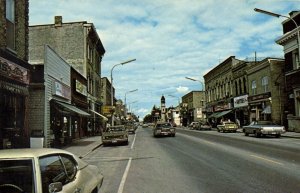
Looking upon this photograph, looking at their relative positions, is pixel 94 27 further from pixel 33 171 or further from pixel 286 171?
pixel 33 171

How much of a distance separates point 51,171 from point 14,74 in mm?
14762

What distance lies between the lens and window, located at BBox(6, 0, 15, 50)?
18.8m

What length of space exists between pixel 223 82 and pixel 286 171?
58.5 meters

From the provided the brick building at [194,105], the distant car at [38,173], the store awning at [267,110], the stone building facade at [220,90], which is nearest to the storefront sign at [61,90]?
the distant car at [38,173]

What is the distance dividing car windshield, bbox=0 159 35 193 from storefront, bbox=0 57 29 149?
13.1 m

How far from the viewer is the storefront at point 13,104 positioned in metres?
17.7

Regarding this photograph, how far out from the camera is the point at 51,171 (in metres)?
5.09

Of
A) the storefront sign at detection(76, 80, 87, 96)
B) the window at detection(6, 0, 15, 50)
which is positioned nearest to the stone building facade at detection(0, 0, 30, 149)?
the window at detection(6, 0, 15, 50)

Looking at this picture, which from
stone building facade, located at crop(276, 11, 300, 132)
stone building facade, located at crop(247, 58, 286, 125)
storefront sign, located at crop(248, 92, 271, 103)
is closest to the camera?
stone building facade, located at crop(276, 11, 300, 132)

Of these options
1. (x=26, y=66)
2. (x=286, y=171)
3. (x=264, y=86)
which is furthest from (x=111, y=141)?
(x=264, y=86)

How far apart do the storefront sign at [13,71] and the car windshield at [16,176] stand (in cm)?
1314

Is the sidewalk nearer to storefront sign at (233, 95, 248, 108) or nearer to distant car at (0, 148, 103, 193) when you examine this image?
distant car at (0, 148, 103, 193)

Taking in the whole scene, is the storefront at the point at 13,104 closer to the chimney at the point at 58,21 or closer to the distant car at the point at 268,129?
the distant car at the point at 268,129

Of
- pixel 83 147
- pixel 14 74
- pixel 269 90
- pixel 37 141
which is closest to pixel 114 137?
pixel 83 147
